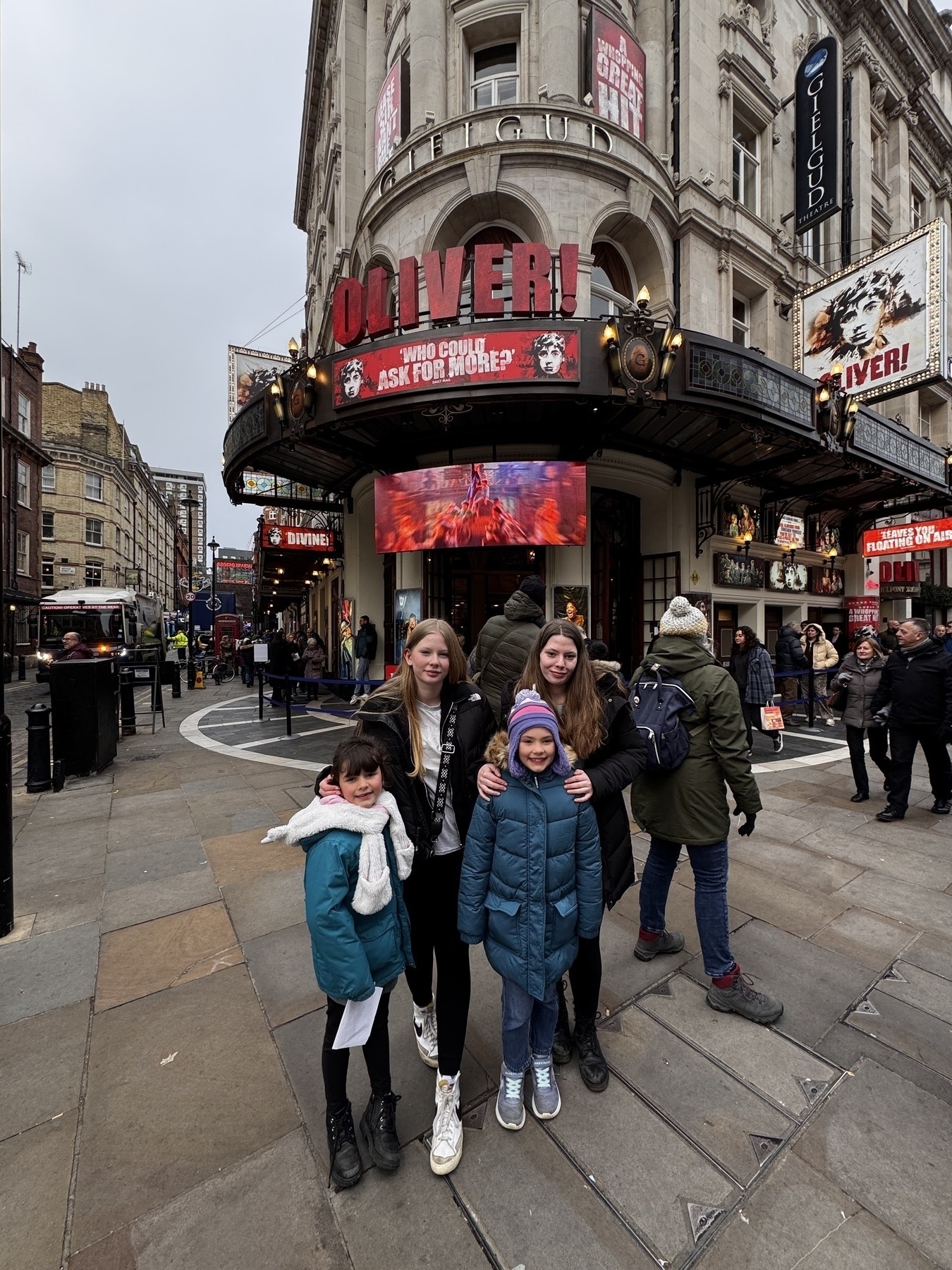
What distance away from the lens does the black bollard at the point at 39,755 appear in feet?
20.2

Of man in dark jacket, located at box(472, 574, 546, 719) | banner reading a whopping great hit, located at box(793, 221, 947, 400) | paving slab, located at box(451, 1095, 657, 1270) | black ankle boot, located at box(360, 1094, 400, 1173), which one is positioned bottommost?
paving slab, located at box(451, 1095, 657, 1270)

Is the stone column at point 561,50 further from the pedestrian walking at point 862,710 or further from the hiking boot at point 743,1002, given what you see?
the hiking boot at point 743,1002

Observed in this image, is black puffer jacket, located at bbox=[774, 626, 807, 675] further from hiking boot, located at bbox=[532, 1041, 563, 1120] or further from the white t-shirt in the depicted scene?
the white t-shirt

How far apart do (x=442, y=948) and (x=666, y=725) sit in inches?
59.9

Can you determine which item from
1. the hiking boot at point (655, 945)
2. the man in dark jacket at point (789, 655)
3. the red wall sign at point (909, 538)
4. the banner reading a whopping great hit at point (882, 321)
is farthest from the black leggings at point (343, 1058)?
the red wall sign at point (909, 538)

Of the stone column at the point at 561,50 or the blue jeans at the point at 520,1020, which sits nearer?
the blue jeans at the point at 520,1020

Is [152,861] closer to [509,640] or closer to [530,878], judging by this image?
[509,640]

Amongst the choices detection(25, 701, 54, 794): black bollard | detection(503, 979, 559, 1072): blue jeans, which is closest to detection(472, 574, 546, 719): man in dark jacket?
detection(503, 979, 559, 1072): blue jeans

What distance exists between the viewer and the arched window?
10.9 m

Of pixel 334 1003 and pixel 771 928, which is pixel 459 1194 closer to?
pixel 334 1003

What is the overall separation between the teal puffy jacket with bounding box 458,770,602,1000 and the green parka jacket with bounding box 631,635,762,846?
0.77 metres

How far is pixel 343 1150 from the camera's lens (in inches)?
72.2

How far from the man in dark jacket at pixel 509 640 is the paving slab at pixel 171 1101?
265 centimetres

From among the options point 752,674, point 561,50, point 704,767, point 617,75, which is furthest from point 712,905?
point 617,75
